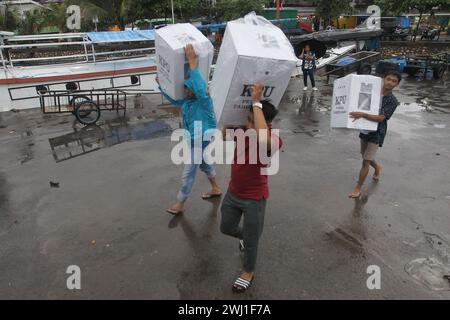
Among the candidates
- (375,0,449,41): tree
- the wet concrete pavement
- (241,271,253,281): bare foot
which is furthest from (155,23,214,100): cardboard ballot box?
(375,0,449,41): tree

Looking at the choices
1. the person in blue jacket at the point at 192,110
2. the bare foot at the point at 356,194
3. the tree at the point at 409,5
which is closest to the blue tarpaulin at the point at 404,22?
the tree at the point at 409,5

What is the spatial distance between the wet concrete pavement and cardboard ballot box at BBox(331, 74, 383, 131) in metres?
1.07

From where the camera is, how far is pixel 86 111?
8.56m

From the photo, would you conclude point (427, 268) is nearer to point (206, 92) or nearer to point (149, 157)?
Result: point (206, 92)

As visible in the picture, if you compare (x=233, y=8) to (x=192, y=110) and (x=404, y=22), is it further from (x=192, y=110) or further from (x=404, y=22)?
(x=192, y=110)

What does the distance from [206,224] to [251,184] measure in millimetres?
1528

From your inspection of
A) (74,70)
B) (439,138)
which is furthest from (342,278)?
(74,70)

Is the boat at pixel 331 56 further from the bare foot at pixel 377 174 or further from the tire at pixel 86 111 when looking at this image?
the bare foot at pixel 377 174

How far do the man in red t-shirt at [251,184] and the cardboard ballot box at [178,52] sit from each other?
3.47 feet

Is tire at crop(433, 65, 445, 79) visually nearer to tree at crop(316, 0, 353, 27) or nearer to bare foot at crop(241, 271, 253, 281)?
tree at crop(316, 0, 353, 27)

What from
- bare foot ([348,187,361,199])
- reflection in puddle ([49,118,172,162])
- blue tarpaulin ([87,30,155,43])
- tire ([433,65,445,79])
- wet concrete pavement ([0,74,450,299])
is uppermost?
blue tarpaulin ([87,30,155,43])

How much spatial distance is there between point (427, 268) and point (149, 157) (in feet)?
14.7

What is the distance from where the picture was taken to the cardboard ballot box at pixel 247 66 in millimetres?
2639

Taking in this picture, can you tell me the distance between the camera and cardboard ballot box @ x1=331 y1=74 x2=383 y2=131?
4188 millimetres
